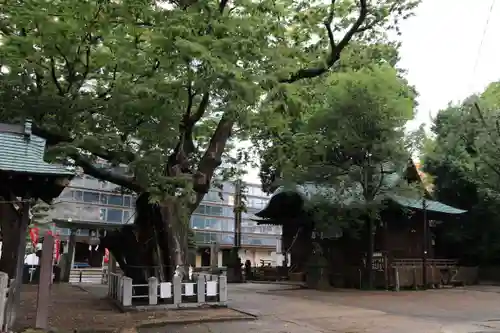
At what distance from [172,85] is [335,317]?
7.80 m

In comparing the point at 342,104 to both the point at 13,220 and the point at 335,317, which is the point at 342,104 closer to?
the point at 335,317

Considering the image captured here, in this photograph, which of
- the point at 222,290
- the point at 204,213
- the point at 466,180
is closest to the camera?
the point at 222,290

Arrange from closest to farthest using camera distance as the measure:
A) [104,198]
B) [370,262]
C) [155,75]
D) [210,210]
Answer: [155,75] → [370,262] → [104,198] → [210,210]

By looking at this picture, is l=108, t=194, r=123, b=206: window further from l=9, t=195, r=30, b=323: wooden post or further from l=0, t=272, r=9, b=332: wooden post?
l=0, t=272, r=9, b=332: wooden post

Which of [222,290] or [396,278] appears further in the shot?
[396,278]

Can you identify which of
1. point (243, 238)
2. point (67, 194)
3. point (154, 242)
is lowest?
point (154, 242)

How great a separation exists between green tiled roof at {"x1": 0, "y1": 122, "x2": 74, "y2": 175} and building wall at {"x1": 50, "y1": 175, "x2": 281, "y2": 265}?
29.6 meters

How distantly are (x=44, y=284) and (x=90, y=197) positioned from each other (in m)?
44.3

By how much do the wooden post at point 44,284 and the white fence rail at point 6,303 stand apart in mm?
553

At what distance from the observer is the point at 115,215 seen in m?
54.2

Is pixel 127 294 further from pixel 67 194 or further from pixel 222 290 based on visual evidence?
pixel 67 194

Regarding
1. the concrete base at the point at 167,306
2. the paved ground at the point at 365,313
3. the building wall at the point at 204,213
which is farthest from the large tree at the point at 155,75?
the building wall at the point at 204,213

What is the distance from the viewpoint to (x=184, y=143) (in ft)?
52.8

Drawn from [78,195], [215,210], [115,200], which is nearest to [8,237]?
[78,195]
